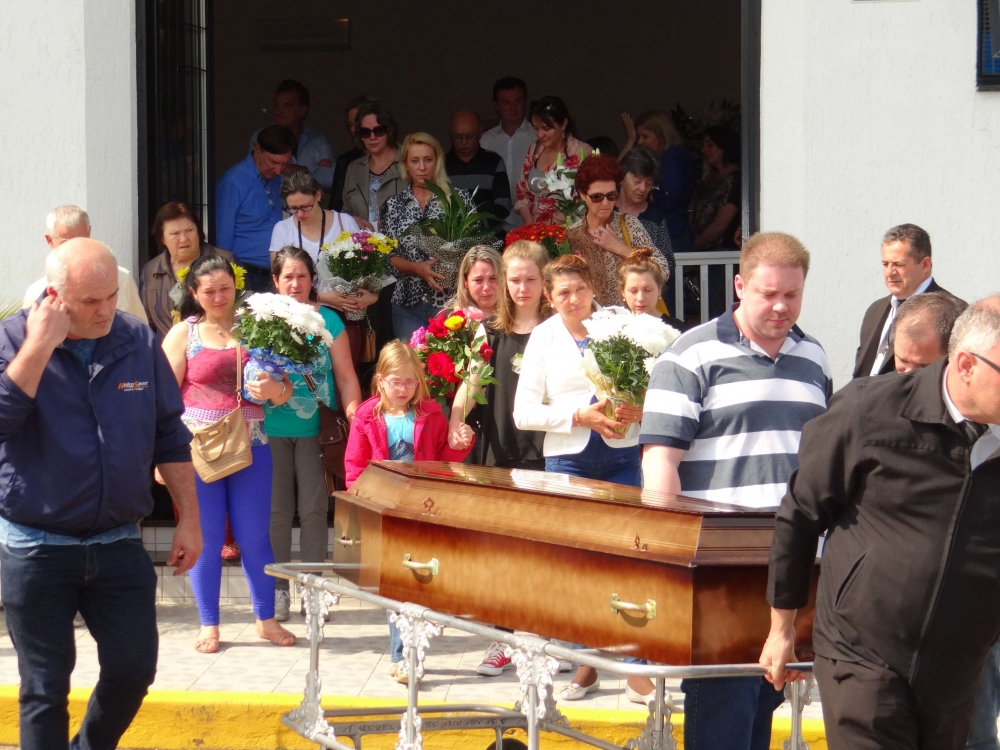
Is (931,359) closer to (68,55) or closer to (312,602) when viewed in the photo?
(312,602)

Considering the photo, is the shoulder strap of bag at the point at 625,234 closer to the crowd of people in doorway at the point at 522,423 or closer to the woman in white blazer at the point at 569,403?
the crowd of people in doorway at the point at 522,423

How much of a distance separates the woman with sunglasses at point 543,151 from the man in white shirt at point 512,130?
1.00 metres

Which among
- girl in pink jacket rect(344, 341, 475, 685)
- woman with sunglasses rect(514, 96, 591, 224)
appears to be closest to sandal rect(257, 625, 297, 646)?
girl in pink jacket rect(344, 341, 475, 685)

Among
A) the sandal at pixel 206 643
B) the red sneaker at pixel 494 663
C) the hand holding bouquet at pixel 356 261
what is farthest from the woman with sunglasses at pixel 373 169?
the red sneaker at pixel 494 663

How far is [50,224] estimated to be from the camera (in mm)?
6609

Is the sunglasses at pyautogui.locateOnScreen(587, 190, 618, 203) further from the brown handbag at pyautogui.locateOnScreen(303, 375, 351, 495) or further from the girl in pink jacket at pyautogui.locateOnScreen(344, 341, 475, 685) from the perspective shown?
the brown handbag at pyautogui.locateOnScreen(303, 375, 351, 495)

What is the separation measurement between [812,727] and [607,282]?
2.68 m

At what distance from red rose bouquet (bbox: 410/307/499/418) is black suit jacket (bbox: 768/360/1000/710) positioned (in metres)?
3.33

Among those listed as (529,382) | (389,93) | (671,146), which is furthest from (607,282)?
(389,93)

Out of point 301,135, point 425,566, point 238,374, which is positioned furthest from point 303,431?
point 301,135

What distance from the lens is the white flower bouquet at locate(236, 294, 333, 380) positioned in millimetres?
6324

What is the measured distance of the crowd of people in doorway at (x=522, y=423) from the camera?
291 cm

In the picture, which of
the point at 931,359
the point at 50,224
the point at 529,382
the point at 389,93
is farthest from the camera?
the point at 389,93

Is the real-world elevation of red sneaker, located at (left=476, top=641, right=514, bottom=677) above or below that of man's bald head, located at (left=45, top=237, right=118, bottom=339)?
below
